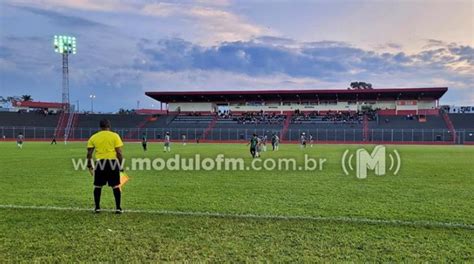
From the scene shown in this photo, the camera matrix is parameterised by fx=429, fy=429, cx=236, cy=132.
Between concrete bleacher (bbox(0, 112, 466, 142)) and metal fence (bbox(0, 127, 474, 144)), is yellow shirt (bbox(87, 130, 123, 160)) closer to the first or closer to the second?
metal fence (bbox(0, 127, 474, 144))

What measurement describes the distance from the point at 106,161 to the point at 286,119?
60633 millimetres

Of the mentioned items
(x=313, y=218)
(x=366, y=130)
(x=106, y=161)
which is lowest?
(x=313, y=218)

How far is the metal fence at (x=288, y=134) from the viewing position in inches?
2141

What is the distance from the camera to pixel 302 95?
71062mm

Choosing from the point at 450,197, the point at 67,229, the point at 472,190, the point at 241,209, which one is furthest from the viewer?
the point at 472,190

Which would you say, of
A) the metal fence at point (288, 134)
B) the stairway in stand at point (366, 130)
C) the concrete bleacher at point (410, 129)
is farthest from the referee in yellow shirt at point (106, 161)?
the concrete bleacher at point (410, 129)

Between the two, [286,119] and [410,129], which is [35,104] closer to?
[286,119]

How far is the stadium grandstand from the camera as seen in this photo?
56.3 m

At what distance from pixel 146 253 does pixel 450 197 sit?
26.3 feet

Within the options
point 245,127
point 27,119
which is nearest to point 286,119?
point 245,127

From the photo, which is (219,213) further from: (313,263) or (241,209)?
(313,263)

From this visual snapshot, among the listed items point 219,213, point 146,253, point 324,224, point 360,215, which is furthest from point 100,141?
point 360,215

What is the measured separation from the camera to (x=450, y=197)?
10.5 metres

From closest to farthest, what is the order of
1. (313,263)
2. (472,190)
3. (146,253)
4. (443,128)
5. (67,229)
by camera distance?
(313,263) < (146,253) < (67,229) < (472,190) < (443,128)
